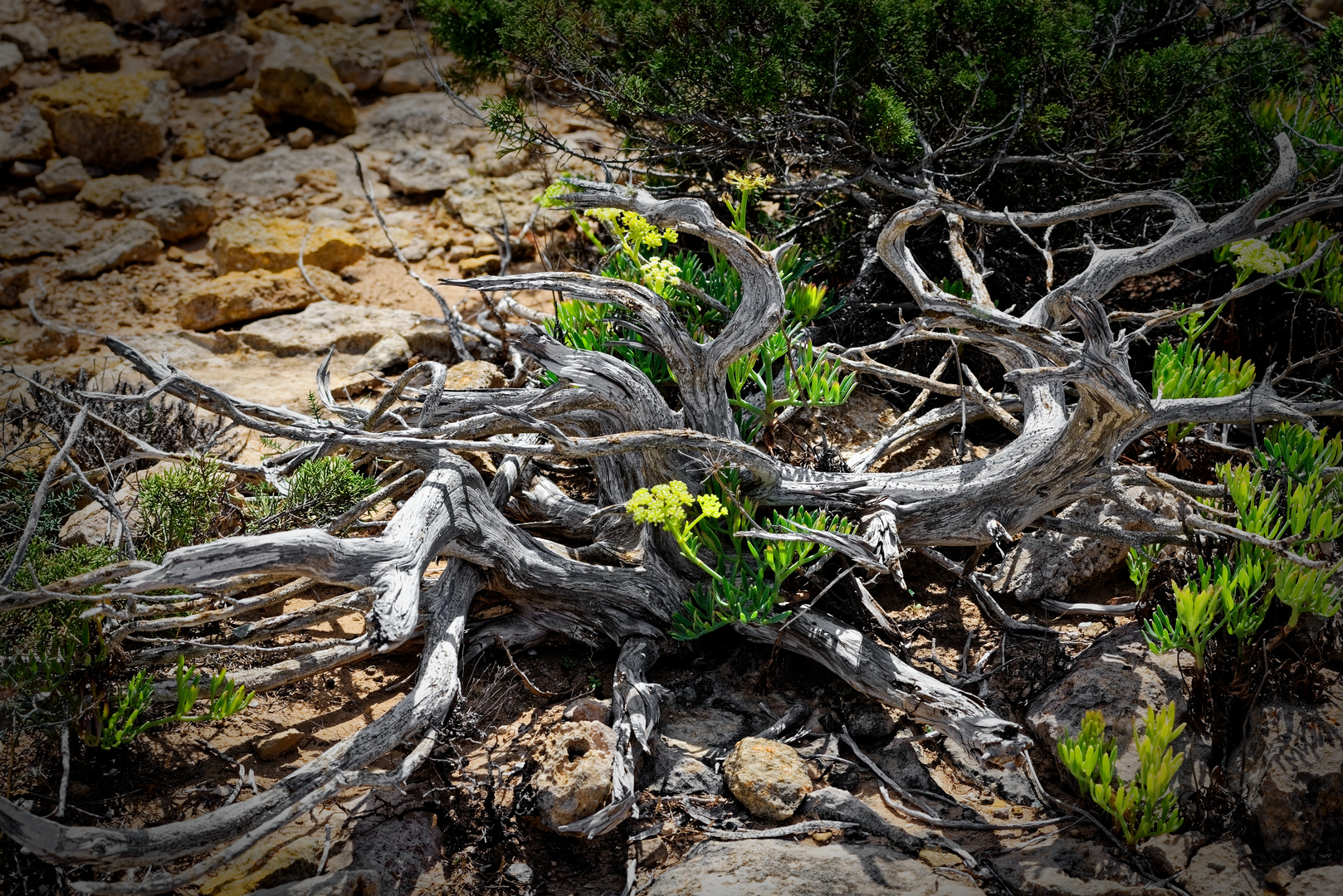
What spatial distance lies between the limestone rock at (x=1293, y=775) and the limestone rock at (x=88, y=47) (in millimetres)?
10311

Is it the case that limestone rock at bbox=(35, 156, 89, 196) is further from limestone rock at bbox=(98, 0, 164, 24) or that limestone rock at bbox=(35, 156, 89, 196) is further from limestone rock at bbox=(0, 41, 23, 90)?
limestone rock at bbox=(98, 0, 164, 24)

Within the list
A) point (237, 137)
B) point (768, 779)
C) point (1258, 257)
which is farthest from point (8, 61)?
point (1258, 257)

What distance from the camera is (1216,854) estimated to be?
Result: 3197 millimetres

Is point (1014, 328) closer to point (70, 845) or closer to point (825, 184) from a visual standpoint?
point (825, 184)

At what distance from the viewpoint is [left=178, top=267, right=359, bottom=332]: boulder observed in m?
6.58

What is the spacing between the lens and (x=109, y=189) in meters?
7.79

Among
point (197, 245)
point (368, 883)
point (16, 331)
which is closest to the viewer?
point (368, 883)

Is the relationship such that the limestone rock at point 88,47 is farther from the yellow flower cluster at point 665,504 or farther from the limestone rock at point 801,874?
the limestone rock at point 801,874

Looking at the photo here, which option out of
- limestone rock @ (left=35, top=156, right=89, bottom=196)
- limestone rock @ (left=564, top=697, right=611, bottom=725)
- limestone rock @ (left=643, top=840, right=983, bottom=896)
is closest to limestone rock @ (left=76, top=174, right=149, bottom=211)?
limestone rock @ (left=35, top=156, right=89, bottom=196)

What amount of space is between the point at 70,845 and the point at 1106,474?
384 cm

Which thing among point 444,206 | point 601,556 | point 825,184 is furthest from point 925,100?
point 444,206

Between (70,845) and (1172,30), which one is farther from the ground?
(1172,30)

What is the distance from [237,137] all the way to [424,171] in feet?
5.99

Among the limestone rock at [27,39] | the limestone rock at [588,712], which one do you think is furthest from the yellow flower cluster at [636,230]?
the limestone rock at [27,39]
